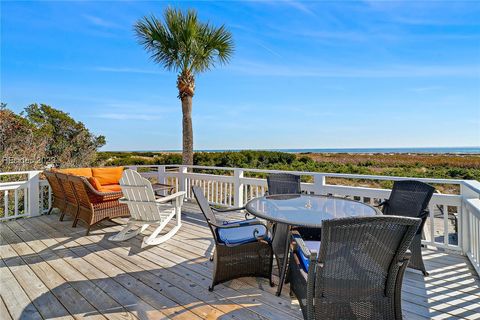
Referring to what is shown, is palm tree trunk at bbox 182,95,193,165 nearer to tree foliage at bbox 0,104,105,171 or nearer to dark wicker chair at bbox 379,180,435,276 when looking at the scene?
tree foliage at bbox 0,104,105,171

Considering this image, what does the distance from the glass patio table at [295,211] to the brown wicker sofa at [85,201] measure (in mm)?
2690

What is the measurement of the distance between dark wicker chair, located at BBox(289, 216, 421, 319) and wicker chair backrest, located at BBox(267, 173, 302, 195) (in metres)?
2.23

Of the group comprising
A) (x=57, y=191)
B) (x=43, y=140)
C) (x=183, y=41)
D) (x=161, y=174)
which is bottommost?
(x=57, y=191)

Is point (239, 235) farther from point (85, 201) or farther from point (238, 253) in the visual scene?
point (85, 201)

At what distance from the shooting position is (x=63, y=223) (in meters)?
4.64

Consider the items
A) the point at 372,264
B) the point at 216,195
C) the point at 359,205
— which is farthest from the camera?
the point at 216,195

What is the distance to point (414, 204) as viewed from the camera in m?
2.66

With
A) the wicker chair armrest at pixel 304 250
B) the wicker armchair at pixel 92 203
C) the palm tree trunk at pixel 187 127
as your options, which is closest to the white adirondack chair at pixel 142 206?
the wicker armchair at pixel 92 203

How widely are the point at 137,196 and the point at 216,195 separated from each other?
2.32 m

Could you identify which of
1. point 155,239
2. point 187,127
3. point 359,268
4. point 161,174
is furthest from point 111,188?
point 359,268

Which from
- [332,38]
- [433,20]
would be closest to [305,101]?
[332,38]

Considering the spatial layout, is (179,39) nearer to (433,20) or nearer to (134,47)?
(134,47)

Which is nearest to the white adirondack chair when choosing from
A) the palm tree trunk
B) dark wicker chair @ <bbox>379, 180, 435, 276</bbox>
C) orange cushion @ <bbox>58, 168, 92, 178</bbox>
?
orange cushion @ <bbox>58, 168, 92, 178</bbox>

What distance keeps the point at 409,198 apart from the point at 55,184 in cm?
570
